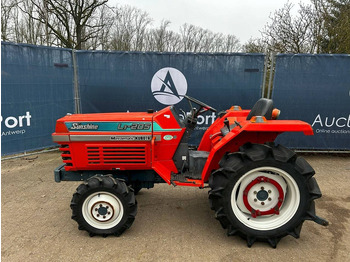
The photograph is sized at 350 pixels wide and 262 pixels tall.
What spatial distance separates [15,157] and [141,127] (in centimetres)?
374

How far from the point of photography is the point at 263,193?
249 centimetres

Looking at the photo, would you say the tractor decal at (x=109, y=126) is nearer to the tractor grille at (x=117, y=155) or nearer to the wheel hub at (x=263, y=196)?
the tractor grille at (x=117, y=155)

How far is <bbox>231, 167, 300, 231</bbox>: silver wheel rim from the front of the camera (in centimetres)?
244

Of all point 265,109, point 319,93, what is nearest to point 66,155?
Result: point 265,109

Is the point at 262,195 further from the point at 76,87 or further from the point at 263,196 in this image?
the point at 76,87

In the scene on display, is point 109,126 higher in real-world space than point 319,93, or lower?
lower

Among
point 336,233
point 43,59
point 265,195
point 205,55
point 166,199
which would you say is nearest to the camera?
point 265,195

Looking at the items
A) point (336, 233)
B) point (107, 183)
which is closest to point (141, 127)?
point (107, 183)

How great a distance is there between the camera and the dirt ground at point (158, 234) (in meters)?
2.32

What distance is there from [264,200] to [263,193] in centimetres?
8

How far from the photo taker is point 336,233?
2678mm

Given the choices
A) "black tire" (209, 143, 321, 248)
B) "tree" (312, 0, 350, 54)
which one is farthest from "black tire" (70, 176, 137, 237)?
"tree" (312, 0, 350, 54)

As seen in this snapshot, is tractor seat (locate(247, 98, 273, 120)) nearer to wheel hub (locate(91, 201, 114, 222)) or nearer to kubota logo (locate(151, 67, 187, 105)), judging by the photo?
wheel hub (locate(91, 201, 114, 222))

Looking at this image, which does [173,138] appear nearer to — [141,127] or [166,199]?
[141,127]
